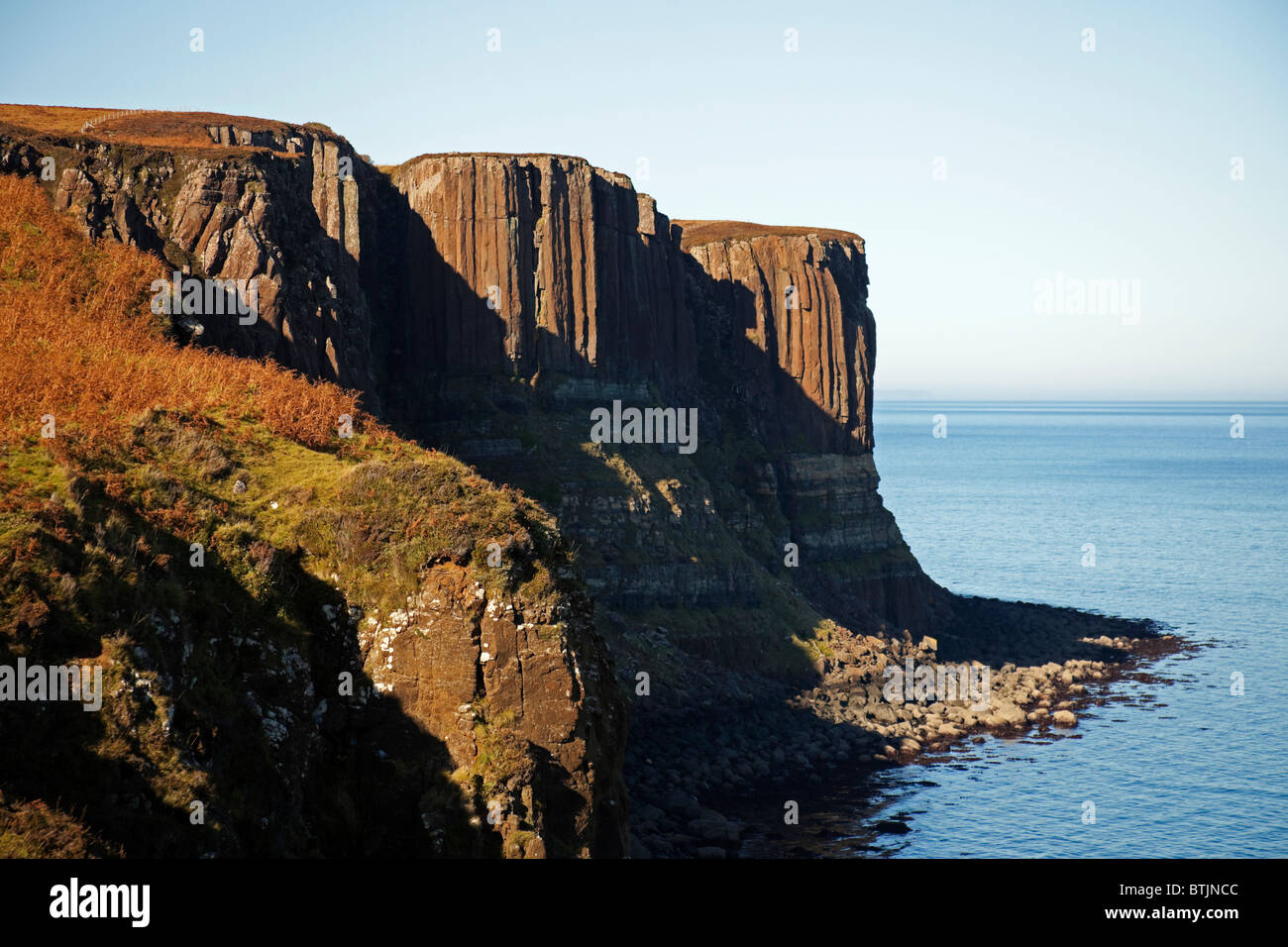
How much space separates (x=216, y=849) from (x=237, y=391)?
15.1 metres

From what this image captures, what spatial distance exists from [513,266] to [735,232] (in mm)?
35911

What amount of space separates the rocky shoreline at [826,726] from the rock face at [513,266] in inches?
1025

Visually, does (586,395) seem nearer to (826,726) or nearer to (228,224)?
(826,726)

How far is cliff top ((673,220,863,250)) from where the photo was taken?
357ft

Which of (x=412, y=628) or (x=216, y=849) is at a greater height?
(x=412, y=628)

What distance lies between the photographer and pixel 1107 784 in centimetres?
6159

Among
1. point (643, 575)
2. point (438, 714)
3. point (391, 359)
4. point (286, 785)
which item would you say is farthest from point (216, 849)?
point (391, 359)

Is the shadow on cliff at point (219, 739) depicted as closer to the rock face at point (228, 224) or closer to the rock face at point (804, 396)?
the rock face at point (228, 224)

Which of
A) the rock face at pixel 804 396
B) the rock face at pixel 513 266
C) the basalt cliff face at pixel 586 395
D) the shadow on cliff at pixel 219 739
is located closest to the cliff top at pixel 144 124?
the basalt cliff face at pixel 586 395

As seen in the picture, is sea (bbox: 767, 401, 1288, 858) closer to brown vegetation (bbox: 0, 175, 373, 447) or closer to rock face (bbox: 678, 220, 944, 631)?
→ rock face (bbox: 678, 220, 944, 631)

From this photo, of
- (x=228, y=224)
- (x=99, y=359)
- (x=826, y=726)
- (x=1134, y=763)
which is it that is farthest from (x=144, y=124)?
(x=1134, y=763)

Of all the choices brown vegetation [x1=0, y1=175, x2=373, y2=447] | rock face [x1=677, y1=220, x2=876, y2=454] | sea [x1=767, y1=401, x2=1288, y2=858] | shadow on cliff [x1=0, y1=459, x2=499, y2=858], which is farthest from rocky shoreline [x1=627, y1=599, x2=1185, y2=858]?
rock face [x1=677, y1=220, x2=876, y2=454]

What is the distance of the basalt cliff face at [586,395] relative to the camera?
27.1m
